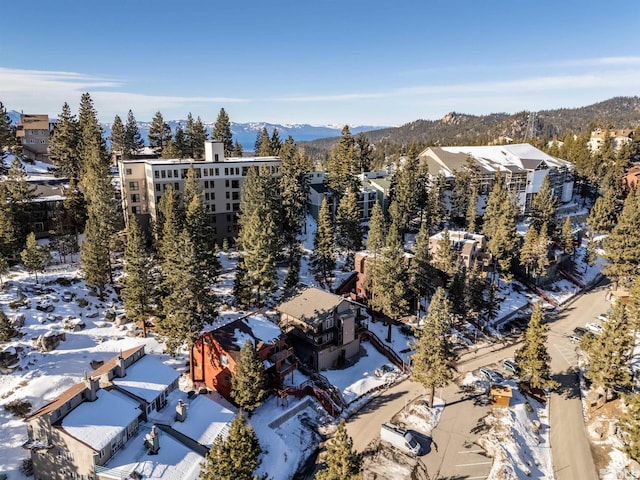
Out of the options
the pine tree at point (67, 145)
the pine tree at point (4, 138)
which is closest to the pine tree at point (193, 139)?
the pine tree at point (67, 145)

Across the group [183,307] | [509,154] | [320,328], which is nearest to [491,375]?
[320,328]

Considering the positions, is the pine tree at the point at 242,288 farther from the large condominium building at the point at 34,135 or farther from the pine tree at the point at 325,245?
the large condominium building at the point at 34,135

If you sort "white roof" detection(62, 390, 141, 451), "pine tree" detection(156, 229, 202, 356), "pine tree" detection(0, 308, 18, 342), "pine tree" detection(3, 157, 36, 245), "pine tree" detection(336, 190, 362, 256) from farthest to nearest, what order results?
1. "pine tree" detection(336, 190, 362, 256)
2. "pine tree" detection(3, 157, 36, 245)
3. "pine tree" detection(156, 229, 202, 356)
4. "pine tree" detection(0, 308, 18, 342)
5. "white roof" detection(62, 390, 141, 451)

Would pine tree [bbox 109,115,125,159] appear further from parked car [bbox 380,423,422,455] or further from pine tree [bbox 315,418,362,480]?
pine tree [bbox 315,418,362,480]

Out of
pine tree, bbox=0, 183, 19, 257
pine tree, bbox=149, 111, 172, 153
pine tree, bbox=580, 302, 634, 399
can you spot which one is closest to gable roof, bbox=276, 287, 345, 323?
pine tree, bbox=580, 302, 634, 399

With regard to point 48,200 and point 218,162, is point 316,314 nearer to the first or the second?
point 218,162

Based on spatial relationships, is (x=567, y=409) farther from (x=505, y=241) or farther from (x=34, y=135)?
(x=34, y=135)

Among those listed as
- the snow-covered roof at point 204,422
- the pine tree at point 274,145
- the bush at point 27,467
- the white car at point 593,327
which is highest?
the pine tree at point 274,145
